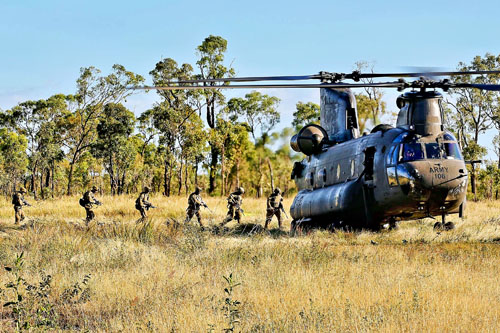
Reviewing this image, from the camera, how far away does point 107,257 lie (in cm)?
1302

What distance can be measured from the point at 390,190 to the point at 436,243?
5.99 feet

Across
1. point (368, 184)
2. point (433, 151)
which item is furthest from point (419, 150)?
point (368, 184)

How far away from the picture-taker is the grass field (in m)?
7.61

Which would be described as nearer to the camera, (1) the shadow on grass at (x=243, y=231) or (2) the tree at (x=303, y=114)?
(1) the shadow on grass at (x=243, y=231)

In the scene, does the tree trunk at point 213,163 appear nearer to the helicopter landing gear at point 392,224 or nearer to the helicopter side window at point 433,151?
the helicopter landing gear at point 392,224

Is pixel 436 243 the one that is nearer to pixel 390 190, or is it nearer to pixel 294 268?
pixel 390 190

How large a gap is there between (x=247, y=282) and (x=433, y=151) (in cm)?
806

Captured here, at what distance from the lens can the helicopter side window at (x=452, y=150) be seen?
16.4 metres

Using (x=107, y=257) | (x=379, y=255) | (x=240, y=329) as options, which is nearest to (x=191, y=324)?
(x=240, y=329)

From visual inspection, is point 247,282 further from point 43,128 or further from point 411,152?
point 43,128

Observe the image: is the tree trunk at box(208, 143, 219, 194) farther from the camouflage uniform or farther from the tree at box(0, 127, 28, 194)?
the camouflage uniform

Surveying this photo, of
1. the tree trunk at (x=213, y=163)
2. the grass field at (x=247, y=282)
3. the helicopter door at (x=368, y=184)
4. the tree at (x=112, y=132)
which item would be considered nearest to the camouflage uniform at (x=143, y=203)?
the grass field at (x=247, y=282)

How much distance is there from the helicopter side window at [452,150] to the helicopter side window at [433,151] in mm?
241

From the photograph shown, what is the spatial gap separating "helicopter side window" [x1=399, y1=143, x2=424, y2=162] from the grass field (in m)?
2.24
